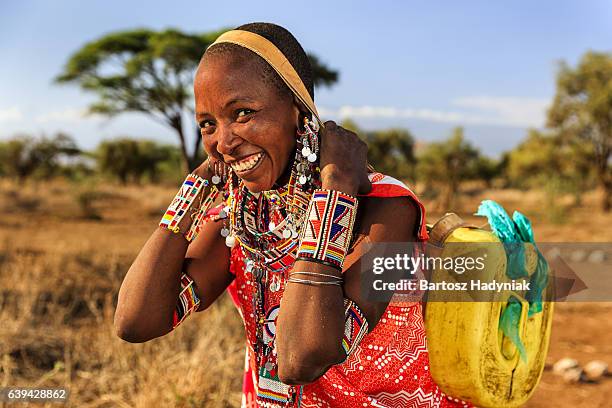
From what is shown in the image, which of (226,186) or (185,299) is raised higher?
(226,186)

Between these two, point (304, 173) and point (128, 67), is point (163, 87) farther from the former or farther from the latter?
point (304, 173)

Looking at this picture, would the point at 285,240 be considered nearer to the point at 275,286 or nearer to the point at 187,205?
the point at 275,286

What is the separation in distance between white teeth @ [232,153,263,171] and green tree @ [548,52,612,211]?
21.8 metres

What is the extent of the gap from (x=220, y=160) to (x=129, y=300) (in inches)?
20.6

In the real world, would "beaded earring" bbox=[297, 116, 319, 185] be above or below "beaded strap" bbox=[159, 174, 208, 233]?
above

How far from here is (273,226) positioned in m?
1.78

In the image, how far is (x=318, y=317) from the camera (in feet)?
4.94

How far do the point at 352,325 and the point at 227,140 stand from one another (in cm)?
60

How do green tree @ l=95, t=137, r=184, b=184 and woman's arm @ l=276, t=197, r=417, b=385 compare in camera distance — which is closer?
woman's arm @ l=276, t=197, r=417, b=385

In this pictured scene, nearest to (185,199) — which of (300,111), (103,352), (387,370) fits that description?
(300,111)

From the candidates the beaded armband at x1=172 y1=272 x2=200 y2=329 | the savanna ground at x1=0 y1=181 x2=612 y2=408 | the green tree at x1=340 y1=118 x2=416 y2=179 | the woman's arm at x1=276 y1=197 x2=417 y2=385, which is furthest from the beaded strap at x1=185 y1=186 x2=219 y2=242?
the green tree at x1=340 y1=118 x2=416 y2=179

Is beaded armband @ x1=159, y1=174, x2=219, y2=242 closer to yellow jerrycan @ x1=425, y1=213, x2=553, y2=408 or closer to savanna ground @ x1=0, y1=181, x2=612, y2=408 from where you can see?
yellow jerrycan @ x1=425, y1=213, x2=553, y2=408

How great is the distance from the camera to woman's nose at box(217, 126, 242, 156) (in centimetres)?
161

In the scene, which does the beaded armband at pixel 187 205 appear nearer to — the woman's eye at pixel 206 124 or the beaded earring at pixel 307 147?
the woman's eye at pixel 206 124
